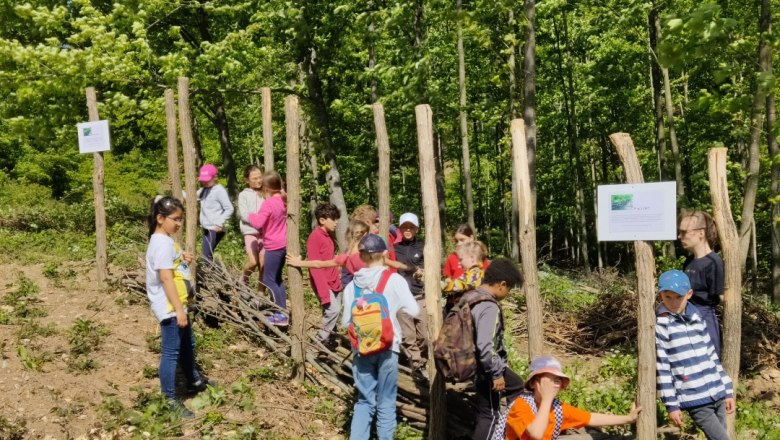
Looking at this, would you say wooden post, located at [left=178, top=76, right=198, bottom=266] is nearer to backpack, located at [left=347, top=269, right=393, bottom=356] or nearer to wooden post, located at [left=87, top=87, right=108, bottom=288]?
wooden post, located at [left=87, top=87, right=108, bottom=288]

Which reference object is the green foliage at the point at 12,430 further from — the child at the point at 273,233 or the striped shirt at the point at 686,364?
the striped shirt at the point at 686,364

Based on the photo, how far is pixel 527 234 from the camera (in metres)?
4.76

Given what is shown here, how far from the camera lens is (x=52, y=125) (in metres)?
14.0

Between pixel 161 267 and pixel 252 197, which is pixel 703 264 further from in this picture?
pixel 252 197

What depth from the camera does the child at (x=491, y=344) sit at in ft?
13.6

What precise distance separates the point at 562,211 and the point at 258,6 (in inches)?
667

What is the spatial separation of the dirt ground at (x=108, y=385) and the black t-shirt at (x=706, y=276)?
324cm

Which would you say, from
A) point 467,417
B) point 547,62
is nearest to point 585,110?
point 547,62

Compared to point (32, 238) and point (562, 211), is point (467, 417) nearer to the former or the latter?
point (32, 238)

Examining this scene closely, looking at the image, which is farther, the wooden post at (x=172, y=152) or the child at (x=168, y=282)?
the wooden post at (x=172, y=152)

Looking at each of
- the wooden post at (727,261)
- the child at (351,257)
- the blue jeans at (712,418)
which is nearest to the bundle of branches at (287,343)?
the child at (351,257)

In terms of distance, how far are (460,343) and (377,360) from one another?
0.80 meters

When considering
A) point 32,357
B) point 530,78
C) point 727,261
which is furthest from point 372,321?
point 530,78

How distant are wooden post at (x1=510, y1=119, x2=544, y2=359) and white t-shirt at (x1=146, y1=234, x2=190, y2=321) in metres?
2.80
